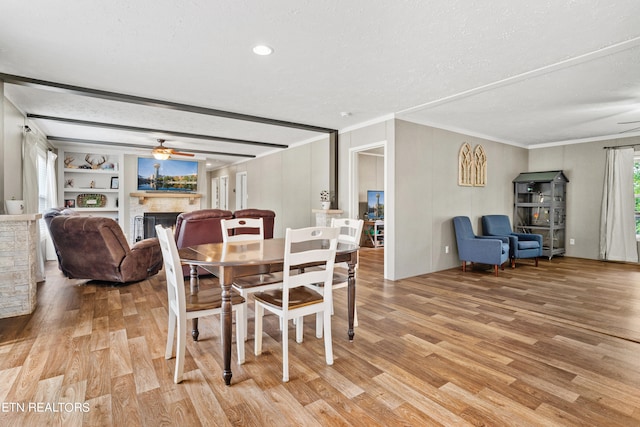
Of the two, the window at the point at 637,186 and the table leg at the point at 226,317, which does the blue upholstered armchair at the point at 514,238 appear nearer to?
the window at the point at 637,186

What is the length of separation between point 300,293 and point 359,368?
25.2 inches

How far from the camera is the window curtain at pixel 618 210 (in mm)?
5785

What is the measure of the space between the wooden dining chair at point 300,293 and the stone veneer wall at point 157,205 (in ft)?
25.3

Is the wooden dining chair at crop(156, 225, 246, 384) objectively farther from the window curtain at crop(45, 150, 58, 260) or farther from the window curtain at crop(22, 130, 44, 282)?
the window curtain at crop(45, 150, 58, 260)

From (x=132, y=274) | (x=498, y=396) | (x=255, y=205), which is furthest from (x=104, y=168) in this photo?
(x=498, y=396)

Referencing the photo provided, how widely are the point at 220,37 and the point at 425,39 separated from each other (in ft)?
5.17

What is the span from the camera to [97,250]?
13.3ft

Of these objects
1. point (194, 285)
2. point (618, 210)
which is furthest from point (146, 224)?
point (618, 210)

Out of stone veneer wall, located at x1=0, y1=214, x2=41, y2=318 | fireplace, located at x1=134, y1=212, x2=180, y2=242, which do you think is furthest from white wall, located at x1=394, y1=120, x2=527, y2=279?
fireplace, located at x1=134, y1=212, x2=180, y2=242

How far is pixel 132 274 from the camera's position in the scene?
414 centimetres

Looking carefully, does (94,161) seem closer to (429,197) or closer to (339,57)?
(339,57)

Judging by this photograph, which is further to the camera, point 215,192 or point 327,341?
point 215,192

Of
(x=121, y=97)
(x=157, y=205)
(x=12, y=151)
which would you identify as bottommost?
(x=157, y=205)

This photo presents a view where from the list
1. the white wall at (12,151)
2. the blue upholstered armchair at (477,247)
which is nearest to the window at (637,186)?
the blue upholstered armchair at (477,247)
